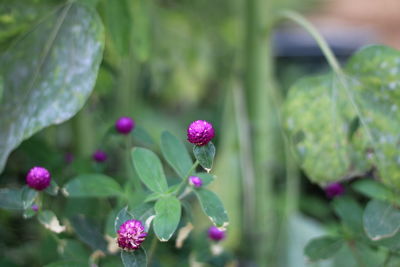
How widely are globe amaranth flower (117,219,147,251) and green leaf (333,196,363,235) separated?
324mm

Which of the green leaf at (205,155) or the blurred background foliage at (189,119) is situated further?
the blurred background foliage at (189,119)

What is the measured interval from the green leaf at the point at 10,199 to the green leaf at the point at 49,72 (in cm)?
5

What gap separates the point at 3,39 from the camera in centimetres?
77

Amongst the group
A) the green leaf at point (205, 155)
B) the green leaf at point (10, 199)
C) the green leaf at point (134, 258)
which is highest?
the green leaf at point (205, 155)

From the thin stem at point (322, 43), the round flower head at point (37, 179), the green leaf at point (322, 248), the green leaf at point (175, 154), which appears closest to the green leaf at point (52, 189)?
the round flower head at point (37, 179)

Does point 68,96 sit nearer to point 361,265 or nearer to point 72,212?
point 72,212

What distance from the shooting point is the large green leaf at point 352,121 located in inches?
30.5

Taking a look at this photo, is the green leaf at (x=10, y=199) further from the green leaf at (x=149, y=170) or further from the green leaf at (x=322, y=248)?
the green leaf at (x=322, y=248)

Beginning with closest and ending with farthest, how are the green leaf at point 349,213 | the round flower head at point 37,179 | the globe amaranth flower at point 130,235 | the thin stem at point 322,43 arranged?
the globe amaranth flower at point 130,235, the round flower head at point 37,179, the green leaf at point 349,213, the thin stem at point 322,43

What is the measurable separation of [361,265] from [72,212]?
1.23 ft

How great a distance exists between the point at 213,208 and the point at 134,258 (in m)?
0.09

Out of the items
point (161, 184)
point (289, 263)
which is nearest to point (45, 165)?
point (161, 184)

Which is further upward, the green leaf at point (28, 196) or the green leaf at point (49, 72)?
the green leaf at point (49, 72)

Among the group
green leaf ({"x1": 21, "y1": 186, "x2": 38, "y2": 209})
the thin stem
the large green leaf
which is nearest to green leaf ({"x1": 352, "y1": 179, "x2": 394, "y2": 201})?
the large green leaf
